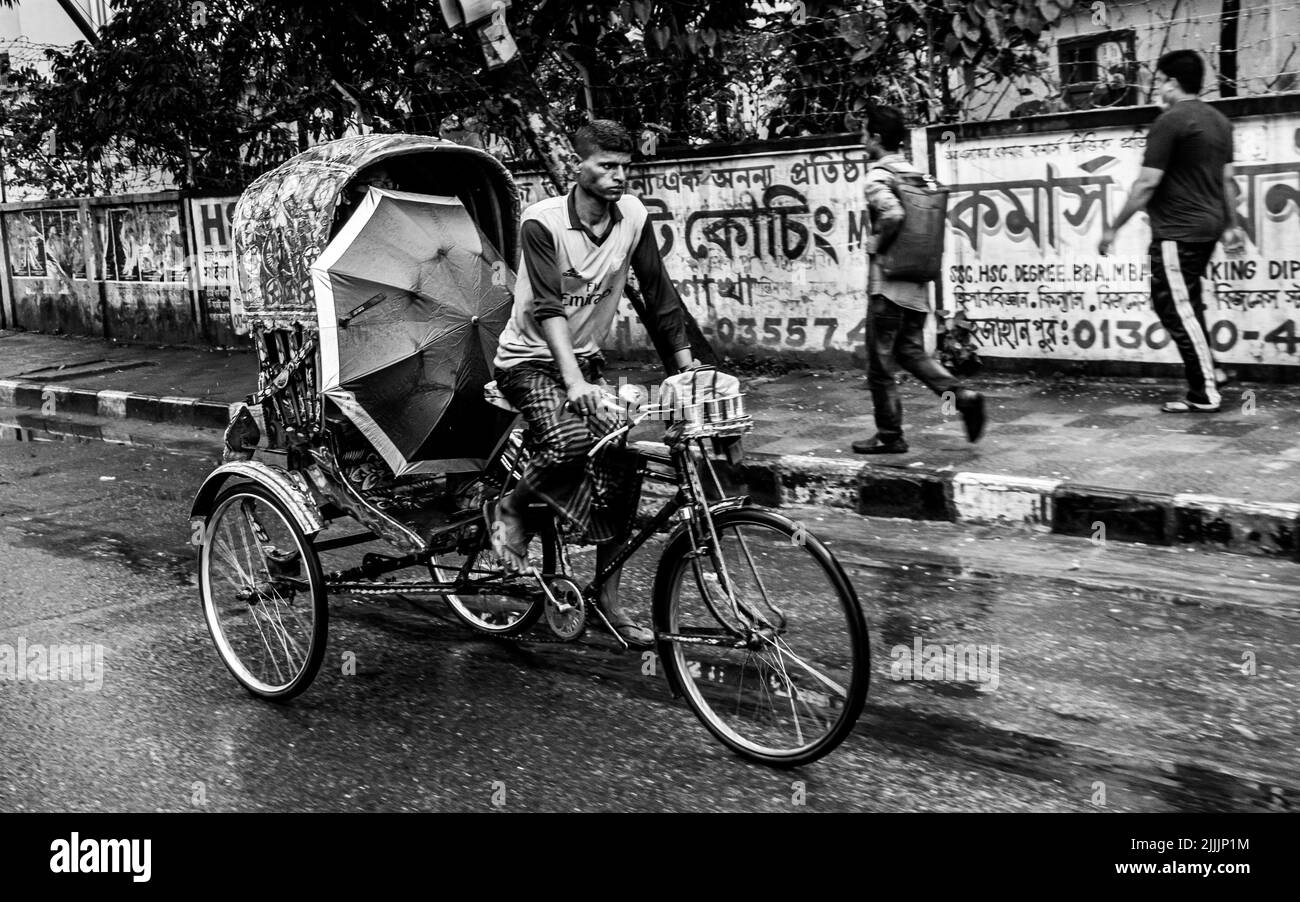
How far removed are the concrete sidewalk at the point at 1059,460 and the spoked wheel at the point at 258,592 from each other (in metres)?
3.42

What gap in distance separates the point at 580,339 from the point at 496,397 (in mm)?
351

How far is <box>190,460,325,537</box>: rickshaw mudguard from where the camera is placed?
15.3 ft

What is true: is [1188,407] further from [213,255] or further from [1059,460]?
[213,255]

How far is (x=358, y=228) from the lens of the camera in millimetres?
4977

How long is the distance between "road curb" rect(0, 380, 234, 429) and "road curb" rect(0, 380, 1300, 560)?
5154mm

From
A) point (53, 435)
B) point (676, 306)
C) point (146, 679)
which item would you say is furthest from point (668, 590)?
point (53, 435)

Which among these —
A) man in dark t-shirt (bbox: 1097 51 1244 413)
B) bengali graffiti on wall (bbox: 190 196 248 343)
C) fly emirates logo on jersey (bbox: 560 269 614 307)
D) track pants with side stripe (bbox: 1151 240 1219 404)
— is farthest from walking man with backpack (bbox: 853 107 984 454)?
bengali graffiti on wall (bbox: 190 196 248 343)

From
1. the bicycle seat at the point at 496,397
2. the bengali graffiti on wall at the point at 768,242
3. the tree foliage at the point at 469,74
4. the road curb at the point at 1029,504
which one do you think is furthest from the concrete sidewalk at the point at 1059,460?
the bicycle seat at the point at 496,397

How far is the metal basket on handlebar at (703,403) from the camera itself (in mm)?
3982

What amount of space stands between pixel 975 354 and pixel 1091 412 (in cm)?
152

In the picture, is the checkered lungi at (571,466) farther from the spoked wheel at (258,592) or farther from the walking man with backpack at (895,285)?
the walking man with backpack at (895,285)
